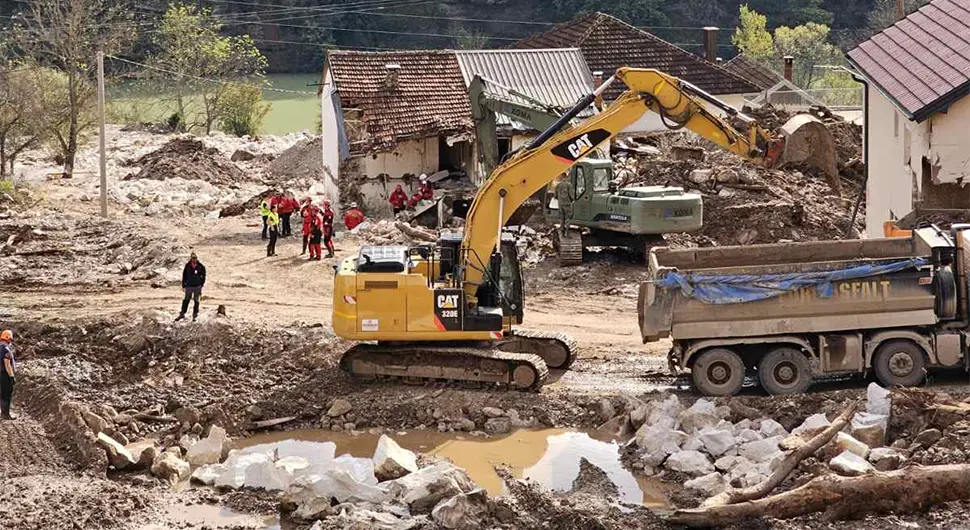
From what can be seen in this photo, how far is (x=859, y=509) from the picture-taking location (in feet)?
49.0

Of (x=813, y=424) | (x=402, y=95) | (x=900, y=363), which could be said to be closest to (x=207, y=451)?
(x=813, y=424)

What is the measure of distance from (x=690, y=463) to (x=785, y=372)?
117 inches

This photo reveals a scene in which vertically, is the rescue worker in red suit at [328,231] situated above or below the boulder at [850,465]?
above

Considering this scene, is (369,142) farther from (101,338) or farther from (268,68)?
(268,68)

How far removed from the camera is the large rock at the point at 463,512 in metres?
15.4

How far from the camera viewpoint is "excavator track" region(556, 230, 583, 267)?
2870cm

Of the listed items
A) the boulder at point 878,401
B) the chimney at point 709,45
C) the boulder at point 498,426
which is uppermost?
the chimney at point 709,45

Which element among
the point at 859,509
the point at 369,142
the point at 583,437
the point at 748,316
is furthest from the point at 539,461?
the point at 369,142

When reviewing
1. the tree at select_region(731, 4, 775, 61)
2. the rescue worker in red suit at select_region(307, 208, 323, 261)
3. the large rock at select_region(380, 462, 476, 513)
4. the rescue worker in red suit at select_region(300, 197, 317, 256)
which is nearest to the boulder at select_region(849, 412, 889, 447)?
the large rock at select_region(380, 462, 476, 513)

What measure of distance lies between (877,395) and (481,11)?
73474mm

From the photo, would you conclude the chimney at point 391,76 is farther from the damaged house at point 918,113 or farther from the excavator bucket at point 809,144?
the damaged house at point 918,113

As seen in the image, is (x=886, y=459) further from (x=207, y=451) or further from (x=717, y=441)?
(x=207, y=451)

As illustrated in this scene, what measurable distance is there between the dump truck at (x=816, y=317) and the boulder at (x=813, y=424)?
6.06 ft

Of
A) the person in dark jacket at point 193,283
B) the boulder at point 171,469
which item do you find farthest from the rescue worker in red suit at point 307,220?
the boulder at point 171,469
